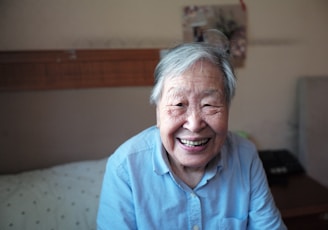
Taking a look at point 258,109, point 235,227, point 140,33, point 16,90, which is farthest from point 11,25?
point 258,109

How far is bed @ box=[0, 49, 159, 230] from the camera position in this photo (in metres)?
1.46

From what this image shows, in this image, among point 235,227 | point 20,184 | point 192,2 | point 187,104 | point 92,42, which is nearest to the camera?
point 187,104

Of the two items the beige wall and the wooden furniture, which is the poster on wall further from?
the wooden furniture

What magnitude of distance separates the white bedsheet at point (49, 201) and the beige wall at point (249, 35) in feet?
1.51

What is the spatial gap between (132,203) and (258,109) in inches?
55.7

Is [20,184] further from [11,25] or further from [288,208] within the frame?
[288,208]

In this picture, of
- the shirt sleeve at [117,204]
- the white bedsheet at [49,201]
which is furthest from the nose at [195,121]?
the white bedsheet at [49,201]

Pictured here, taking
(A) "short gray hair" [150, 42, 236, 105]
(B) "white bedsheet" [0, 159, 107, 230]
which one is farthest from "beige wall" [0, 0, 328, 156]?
(A) "short gray hair" [150, 42, 236, 105]

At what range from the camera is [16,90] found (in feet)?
4.93

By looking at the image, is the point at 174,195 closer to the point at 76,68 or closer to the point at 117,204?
the point at 117,204

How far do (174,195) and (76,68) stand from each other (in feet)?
3.47

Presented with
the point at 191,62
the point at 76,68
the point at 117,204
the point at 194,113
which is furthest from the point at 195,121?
the point at 76,68

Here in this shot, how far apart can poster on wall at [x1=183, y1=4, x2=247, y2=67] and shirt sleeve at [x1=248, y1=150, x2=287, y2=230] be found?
928 mm

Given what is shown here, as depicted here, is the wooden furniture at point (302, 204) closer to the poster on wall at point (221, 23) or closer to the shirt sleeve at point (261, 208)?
the shirt sleeve at point (261, 208)
